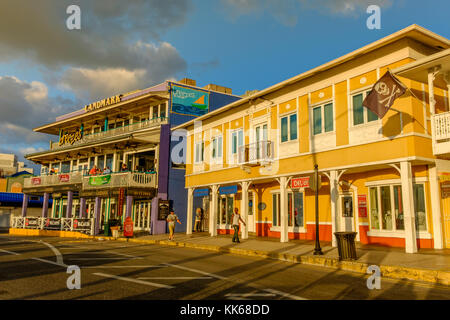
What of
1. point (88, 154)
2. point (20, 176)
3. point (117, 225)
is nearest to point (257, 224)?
point (117, 225)

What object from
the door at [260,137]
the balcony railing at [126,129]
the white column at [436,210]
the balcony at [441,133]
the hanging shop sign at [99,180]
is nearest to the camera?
the balcony at [441,133]

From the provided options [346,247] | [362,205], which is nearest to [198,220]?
[362,205]

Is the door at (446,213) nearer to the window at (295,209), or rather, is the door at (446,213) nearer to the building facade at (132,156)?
the window at (295,209)

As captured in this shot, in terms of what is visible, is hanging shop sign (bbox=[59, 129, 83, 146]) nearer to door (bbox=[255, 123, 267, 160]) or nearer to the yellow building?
the yellow building

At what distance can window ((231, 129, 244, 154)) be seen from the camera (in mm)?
21919

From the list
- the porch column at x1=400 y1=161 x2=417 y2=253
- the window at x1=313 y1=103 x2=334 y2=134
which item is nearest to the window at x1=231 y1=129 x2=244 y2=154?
the window at x1=313 y1=103 x2=334 y2=134

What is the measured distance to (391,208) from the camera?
15.3 m

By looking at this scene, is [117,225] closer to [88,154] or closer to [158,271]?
[88,154]

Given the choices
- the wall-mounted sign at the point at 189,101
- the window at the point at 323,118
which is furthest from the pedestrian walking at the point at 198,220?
the window at the point at 323,118

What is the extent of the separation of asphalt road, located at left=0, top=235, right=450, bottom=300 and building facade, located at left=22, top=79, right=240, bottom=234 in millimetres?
15930

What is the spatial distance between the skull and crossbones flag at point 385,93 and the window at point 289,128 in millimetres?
5140

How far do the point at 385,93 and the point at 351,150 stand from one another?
2917 mm

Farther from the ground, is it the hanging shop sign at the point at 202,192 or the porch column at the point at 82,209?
the hanging shop sign at the point at 202,192

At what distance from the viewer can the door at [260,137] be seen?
1967cm
